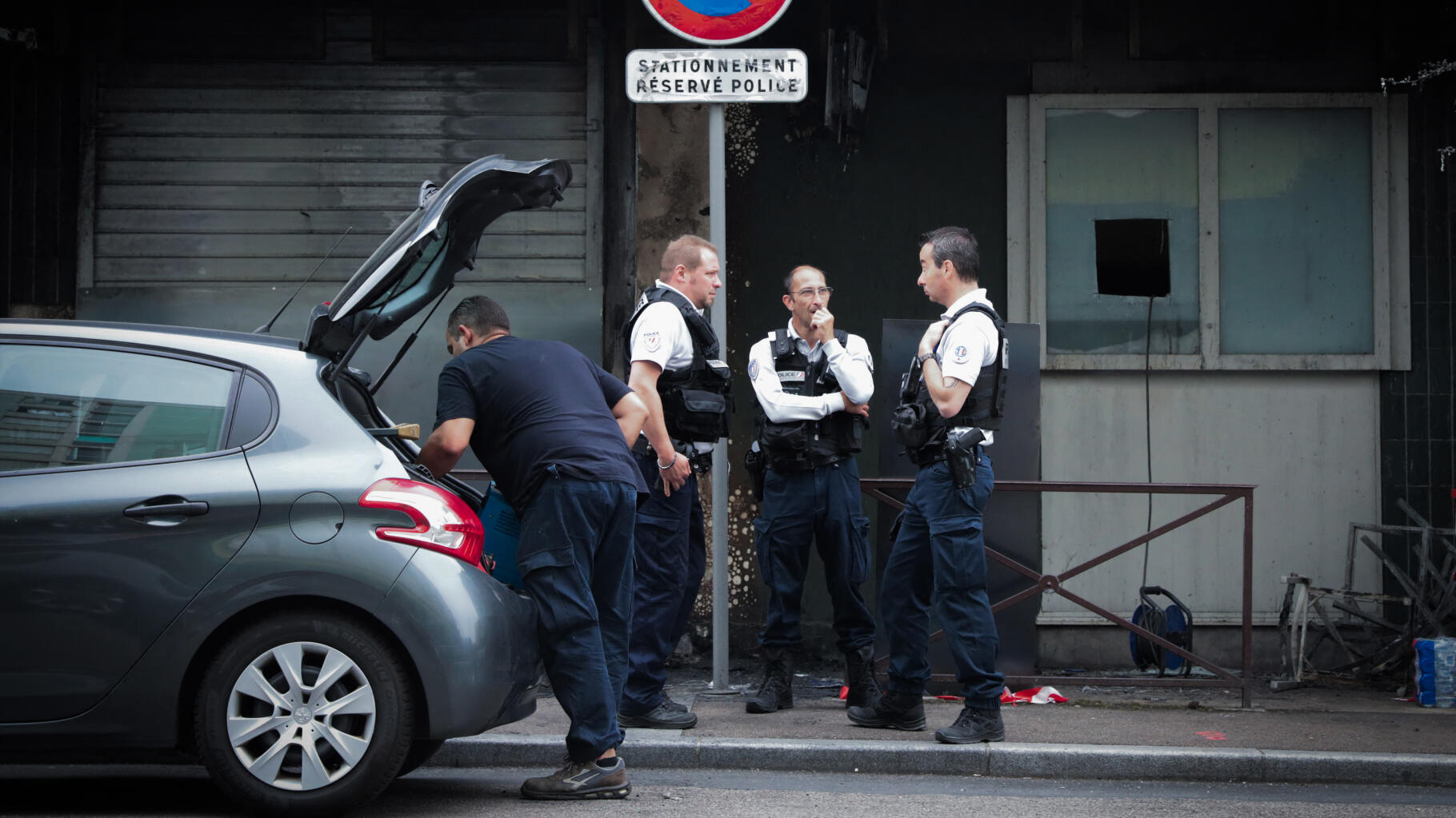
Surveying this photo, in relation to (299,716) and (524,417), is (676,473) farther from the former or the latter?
(299,716)

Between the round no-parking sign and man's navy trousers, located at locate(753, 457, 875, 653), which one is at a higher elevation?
the round no-parking sign

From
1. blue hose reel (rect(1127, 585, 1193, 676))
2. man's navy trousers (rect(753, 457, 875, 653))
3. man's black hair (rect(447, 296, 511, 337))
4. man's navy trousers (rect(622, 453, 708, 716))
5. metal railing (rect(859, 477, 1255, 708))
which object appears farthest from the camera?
blue hose reel (rect(1127, 585, 1193, 676))

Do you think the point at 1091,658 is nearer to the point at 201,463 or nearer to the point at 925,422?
the point at 925,422

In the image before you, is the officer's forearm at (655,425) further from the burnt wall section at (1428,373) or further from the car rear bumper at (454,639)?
the burnt wall section at (1428,373)

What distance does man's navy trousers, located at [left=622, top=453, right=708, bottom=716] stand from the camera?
19.3ft

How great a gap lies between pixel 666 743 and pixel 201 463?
6.89ft

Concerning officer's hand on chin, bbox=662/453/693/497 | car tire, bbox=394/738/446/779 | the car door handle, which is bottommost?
car tire, bbox=394/738/446/779

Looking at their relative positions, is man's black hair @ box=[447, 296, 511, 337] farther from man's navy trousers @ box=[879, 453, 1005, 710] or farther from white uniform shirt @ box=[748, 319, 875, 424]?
man's navy trousers @ box=[879, 453, 1005, 710]

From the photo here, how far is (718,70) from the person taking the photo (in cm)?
634

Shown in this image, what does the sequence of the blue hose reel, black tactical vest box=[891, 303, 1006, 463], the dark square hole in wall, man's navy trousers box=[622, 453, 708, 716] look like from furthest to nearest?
the dark square hole in wall
the blue hose reel
man's navy trousers box=[622, 453, 708, 716]
black tactical vest box=[891, 303, 1006, 463]

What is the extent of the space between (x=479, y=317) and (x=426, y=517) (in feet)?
2.84

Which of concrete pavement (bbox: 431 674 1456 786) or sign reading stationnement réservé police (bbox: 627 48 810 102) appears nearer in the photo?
concrete pavement (bbox: 431 674 1456 786)

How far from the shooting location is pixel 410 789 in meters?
5.05

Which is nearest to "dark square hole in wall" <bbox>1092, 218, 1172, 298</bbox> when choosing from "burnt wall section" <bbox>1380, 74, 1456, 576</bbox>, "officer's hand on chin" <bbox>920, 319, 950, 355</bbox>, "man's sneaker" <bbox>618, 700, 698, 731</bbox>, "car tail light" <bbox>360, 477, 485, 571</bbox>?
"burnt wall section" <bbox>1380, 74, 1456, 576</bbox>
